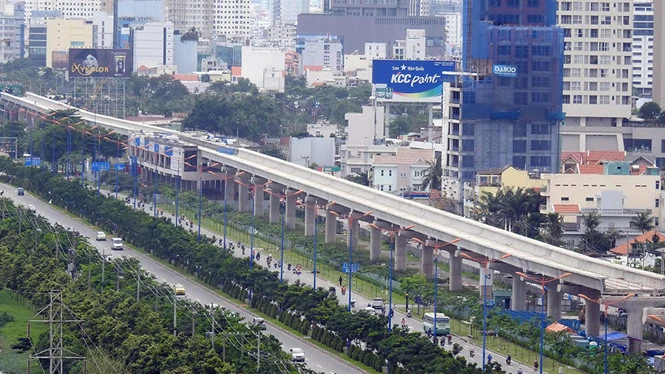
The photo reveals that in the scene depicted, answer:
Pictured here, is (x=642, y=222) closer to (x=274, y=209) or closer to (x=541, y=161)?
(x=541, y=161)

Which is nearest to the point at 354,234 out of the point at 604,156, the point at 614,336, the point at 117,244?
the point at 117,244

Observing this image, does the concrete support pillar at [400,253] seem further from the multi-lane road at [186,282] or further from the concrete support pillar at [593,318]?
the concrete support pillar at [593,318]

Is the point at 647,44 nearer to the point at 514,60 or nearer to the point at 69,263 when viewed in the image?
the point at 514,60

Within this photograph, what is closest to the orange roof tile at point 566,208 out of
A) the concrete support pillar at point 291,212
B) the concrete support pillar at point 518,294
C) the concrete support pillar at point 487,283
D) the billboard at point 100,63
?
the concrete support pillar at point 487,283

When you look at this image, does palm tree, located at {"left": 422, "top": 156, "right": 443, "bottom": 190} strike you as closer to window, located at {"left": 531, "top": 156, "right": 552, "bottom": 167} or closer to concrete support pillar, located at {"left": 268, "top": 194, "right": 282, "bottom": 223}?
window, located at {"left": 531, "top": 156, "right": 552, "bottom": 167}

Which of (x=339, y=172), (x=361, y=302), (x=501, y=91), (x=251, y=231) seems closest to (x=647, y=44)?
(x=339, y=172)

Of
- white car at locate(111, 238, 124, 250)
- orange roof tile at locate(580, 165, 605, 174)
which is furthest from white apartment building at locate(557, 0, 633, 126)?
white car at locate(111, 238, 124, 250)
